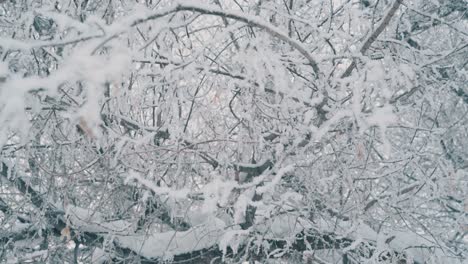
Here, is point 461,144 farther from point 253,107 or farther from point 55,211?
point 55,211

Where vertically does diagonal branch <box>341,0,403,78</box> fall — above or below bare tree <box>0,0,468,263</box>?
above

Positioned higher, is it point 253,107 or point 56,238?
point 253,107

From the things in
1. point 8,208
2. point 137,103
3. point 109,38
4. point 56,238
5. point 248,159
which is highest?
point 109,38

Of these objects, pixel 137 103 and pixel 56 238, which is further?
pixel 56 238

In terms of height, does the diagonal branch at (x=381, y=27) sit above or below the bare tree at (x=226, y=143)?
above

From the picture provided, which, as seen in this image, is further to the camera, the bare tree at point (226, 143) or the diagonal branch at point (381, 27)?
the bare tree at point (226, 143)

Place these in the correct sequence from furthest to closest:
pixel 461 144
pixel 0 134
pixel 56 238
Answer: pixel 461 144
pixel 56 238
pixel 0 134

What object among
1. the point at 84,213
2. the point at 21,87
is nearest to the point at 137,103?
the point at 84,213

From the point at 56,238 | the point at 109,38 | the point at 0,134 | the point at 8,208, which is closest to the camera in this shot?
the point at 109,38

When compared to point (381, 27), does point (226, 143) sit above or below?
below

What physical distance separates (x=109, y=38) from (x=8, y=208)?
3.14 m

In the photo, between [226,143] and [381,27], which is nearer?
[381,27]

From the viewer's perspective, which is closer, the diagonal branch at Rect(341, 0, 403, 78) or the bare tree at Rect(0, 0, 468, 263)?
the diagonal branch at Rect(341, 0, 403, 78)

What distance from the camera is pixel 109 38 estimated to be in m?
1.64
